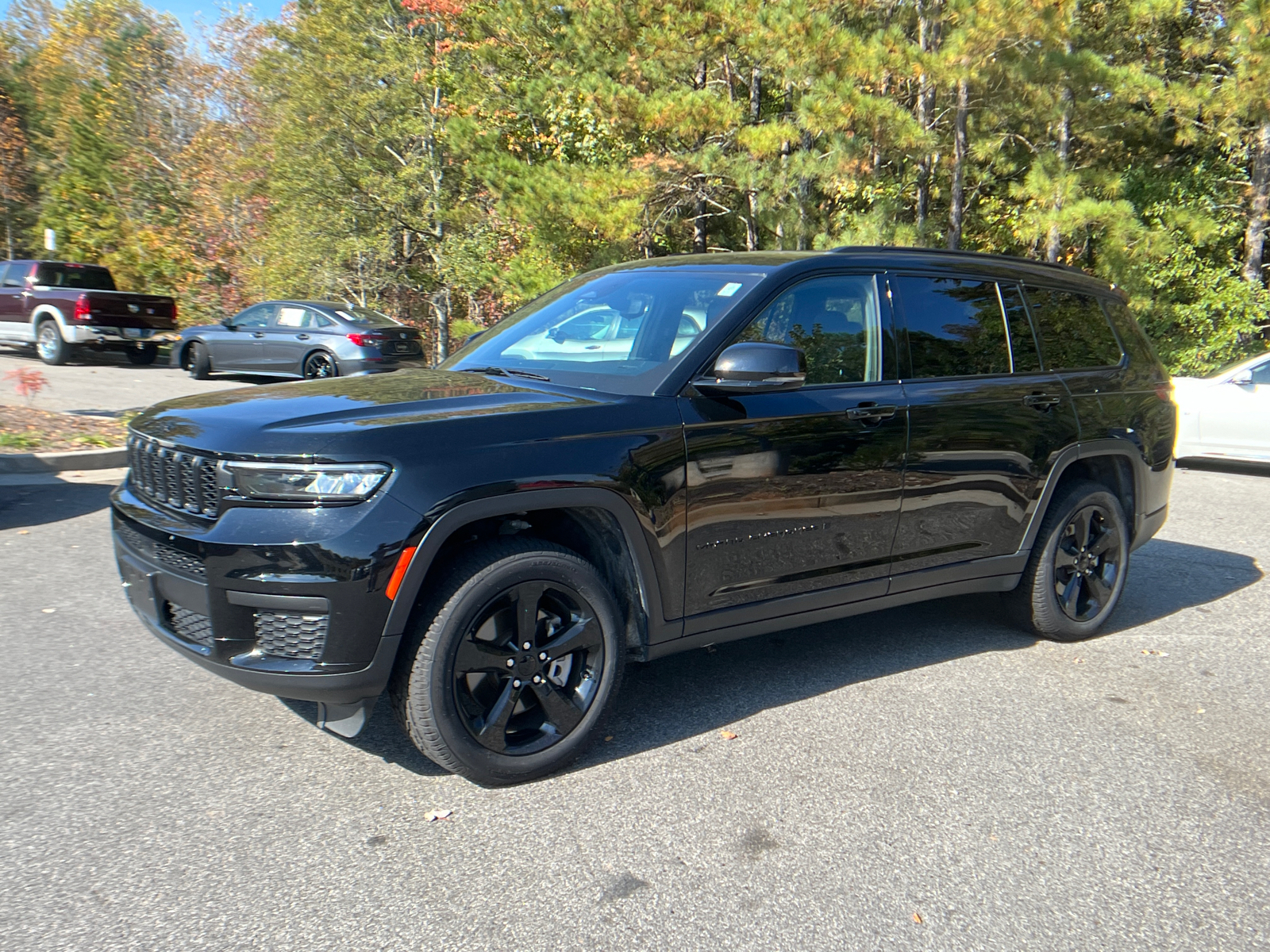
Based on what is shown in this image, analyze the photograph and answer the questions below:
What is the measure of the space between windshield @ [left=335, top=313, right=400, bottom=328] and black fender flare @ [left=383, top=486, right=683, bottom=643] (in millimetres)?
14211

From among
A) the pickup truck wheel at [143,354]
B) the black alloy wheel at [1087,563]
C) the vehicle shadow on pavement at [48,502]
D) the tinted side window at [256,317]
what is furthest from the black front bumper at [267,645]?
the pickup truck wheel at [143,354]

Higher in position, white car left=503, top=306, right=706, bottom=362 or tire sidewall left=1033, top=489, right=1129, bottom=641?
white car left=503, top=306, right=706, bottom=362

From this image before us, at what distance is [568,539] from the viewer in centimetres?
373

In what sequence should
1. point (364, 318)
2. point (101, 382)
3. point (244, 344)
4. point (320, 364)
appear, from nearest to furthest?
point (101, 382), point (320, 364), point (364, 318), point (244, 344)

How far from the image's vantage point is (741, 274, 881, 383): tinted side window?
13.9 feet

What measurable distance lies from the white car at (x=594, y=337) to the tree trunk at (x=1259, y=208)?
18842 mm

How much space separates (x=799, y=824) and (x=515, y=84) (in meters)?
19.9

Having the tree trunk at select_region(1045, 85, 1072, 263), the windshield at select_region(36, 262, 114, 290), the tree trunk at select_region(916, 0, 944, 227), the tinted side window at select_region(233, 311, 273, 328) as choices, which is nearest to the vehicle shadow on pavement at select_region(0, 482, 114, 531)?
the tinted side window at select_region(233, 311, 273, 328)

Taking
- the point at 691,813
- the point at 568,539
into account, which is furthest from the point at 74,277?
the point at 691,813

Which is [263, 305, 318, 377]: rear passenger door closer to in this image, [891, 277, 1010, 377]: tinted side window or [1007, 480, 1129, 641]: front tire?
[891, 277, 1010, 377]: tinted side window

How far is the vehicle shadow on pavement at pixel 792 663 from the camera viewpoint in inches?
158

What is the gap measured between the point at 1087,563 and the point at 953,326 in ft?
5.14

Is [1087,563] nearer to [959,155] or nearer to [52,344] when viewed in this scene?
[959,155]

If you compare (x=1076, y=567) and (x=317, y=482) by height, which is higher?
(x=317, y=482)
